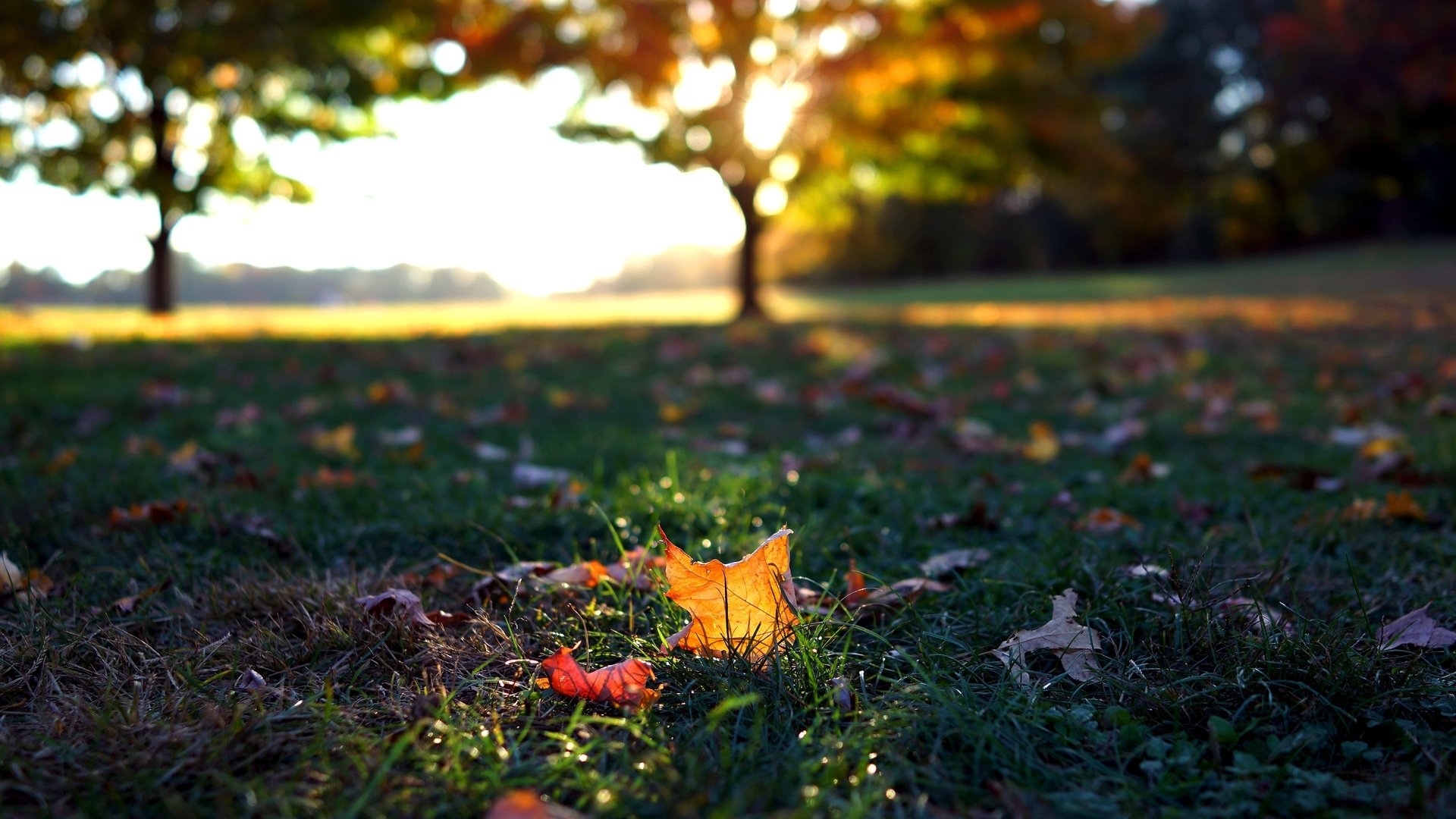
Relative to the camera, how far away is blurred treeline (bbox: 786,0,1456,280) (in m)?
25.0

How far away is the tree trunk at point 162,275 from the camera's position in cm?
1634

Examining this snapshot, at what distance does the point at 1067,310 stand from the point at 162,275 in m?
14.9

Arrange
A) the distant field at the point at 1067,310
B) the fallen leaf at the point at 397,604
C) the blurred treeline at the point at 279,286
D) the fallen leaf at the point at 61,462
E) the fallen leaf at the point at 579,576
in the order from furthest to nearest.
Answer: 1. the blurred treeline at the point at 279,286
2. the distant field at the point at 1067,310
3. the fallen leaf at the point at 61,462
4. the fallen leaf at the point at 579,576
5. the fallen leaf at the point at 397,604

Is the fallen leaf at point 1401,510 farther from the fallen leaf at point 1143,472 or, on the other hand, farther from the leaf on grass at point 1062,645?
the leaf on grass at point 1062,645

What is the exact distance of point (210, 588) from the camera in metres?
1.95

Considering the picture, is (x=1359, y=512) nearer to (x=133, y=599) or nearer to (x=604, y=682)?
(x=604, y=682)

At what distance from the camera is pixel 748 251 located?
1455cm

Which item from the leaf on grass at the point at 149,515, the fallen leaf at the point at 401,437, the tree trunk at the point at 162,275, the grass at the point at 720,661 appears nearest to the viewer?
the grass at the point at 720,661

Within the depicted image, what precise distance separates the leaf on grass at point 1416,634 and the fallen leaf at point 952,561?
742mm

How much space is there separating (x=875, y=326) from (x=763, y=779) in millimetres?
8315

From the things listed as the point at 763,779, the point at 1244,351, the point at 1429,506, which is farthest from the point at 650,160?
the point at 763,779

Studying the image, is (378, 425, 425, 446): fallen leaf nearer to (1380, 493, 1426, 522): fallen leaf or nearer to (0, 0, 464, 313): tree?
(1380, 493, 1426, 522): fallen leaf

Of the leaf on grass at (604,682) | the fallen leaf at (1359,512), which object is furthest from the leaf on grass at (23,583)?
the fallen leaf at (1359,512)

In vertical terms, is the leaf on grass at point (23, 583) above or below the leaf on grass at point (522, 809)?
above
